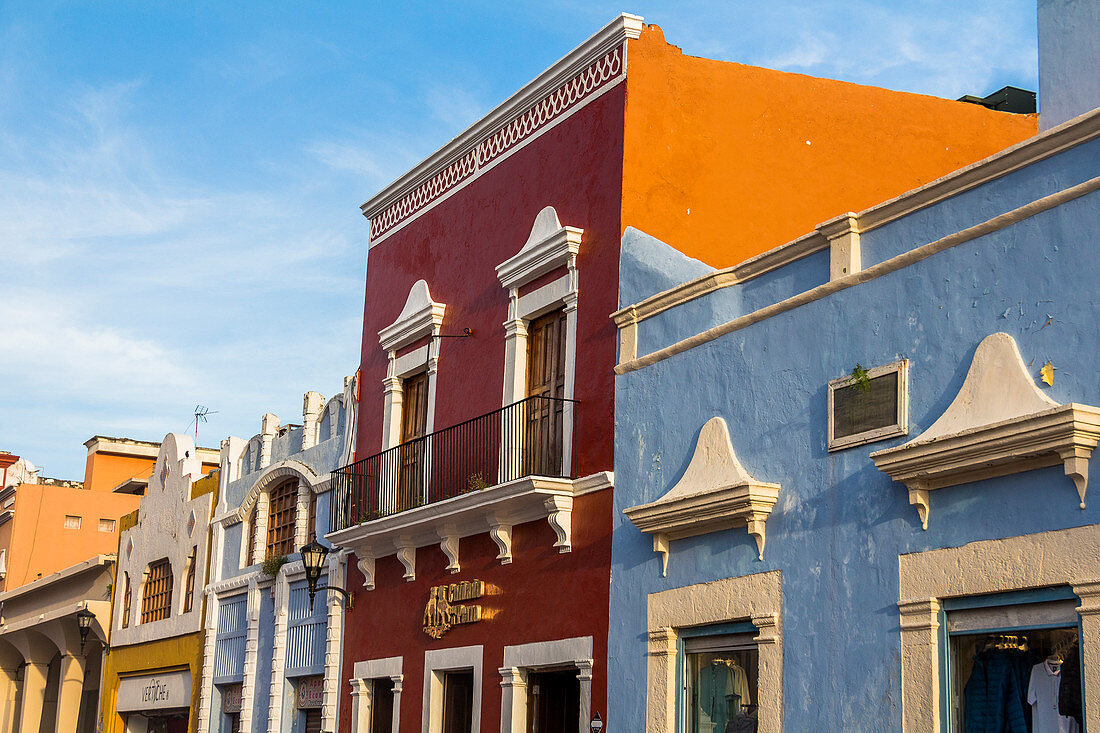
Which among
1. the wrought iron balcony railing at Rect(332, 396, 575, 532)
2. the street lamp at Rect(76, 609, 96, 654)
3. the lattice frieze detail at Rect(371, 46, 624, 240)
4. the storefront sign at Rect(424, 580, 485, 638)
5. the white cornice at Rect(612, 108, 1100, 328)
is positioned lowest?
the storefront sign at Rect(424, 580, 485, 638)

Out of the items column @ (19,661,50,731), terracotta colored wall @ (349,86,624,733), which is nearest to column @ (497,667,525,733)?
terracotta colored wall @ (349,86,624,733)

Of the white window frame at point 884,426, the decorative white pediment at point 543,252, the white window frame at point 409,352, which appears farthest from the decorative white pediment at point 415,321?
the white window frame at point 884,426

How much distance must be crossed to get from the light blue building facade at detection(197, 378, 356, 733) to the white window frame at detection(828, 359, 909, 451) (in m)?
8.63

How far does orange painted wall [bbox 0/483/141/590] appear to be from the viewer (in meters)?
30.1

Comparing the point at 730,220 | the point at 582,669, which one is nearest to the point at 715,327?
the point at 730,220

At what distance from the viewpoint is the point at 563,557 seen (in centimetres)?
1248

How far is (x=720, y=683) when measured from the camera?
1031 centimetres

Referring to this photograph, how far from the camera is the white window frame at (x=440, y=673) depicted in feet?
44.3

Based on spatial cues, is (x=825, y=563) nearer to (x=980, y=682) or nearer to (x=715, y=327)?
(x=980, y=682)

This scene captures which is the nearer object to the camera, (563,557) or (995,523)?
(995,523)

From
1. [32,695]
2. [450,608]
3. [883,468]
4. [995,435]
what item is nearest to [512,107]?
[450,608]

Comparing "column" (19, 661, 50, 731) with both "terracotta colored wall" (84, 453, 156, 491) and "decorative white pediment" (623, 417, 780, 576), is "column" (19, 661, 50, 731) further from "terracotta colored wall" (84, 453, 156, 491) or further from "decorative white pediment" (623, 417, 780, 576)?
"decorative white pediment" (623, 417, 780, 576)

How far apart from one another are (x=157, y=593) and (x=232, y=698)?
447 centimetres

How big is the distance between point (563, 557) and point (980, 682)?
491cm
